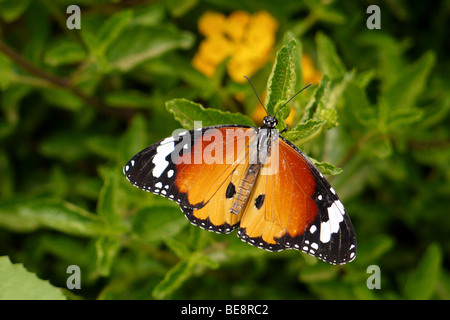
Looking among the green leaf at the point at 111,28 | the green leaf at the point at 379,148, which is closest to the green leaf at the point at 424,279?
the green leaf at the point at 379,148

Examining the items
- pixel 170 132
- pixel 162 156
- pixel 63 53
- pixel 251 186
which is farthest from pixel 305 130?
pixel 63 53

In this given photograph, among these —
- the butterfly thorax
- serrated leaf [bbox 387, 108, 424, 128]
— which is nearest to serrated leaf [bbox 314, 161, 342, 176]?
the butterfly thorax

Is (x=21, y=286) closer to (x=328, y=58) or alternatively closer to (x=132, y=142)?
(x=132, y=142)

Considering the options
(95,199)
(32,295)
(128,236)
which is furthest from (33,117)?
(32,295)

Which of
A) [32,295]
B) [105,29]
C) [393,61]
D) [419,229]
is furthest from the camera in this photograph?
[419,229]

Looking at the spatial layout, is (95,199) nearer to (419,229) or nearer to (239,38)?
(239,38)

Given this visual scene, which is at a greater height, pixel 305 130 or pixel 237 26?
pixel 237 26
